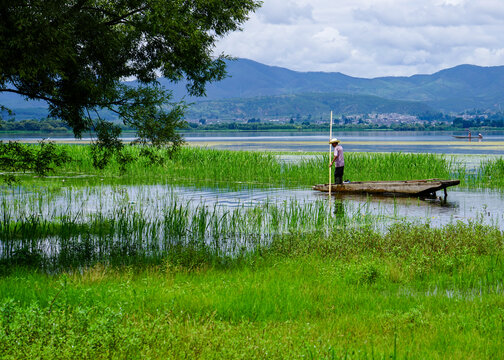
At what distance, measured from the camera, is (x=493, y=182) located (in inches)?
1316

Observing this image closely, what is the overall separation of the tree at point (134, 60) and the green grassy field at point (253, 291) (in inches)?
134

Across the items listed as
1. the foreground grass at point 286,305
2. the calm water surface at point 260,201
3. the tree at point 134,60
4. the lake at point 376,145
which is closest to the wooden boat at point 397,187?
the calm water surface at point 260,201

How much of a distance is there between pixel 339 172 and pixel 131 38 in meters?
16.7

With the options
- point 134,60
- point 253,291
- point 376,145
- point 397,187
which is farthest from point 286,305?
point 376,145

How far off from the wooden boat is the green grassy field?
7.36 metres

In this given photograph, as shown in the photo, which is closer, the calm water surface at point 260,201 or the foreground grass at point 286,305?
the foreground grass at point 286,305

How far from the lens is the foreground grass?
7020mm

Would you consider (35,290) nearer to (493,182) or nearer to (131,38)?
(131,38)

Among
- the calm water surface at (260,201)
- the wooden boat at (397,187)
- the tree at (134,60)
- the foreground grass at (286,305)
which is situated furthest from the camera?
the wooden boat at (397,187)

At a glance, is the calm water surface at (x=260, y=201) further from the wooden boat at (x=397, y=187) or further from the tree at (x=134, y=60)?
the tree at (x=134, y=60)

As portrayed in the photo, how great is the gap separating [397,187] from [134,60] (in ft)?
52.3

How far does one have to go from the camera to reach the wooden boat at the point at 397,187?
89.0 ft

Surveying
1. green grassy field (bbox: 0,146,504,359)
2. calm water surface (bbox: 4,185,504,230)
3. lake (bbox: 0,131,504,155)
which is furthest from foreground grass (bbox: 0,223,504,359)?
lake (bbox: 0,131,504,155)

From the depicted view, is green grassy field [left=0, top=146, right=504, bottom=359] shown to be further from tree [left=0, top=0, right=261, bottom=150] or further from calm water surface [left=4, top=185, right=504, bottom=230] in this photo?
tree [left=0, top=0, right=261, bottom=150]
